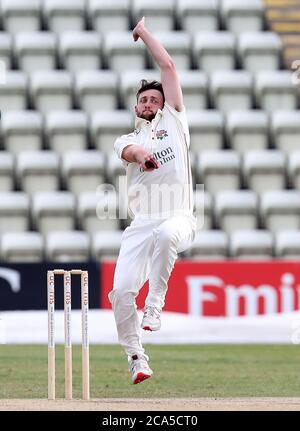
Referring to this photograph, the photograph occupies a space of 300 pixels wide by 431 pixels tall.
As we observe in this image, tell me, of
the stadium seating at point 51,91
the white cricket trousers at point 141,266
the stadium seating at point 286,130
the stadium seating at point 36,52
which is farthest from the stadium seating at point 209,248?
the white cricket trousers at point 141,266

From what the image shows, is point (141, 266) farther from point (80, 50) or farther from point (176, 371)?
point (80, 50)

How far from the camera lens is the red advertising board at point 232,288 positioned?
13422 mm

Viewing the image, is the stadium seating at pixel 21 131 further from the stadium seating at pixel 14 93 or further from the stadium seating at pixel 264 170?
the stadium seating at pixel 264 170

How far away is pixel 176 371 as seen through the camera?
35.8 ft

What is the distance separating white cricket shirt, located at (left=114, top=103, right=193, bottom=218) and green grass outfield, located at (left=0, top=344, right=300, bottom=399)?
1499 mm

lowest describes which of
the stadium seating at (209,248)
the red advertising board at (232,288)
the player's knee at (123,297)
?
the red advertising board at (232,288)

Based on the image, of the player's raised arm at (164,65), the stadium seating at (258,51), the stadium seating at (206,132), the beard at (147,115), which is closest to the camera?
the player's raised arm at (164,65)

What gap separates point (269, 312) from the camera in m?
13.6

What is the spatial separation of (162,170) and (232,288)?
5.72 metres

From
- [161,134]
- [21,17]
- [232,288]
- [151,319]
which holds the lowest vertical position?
[232,288]

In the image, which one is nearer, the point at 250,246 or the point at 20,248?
the point at 20,248

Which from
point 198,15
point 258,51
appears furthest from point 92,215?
point 198,15

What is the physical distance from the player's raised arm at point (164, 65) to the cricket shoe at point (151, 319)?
1183 millimetres
